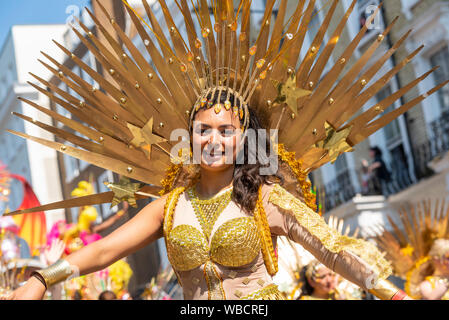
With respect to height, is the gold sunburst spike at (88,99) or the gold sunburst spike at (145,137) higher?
the gold sunburst spike at (88,99)

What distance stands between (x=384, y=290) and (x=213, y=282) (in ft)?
2.15

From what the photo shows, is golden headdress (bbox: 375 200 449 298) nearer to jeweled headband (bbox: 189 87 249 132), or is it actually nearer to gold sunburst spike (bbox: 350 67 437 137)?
gold sunburst spike (bbox: 350 67 437 137)

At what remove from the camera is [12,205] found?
357 inches

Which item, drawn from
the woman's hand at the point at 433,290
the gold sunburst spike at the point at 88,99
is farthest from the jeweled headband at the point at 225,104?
the woman's hand at the point at 433,290

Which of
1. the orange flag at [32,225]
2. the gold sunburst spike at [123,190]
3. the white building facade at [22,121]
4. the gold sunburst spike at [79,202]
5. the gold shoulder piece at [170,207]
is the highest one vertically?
the white building facade at [22,121]

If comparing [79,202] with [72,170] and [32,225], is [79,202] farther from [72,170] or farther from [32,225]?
[72,170]

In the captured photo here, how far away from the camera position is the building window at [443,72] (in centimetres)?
1291

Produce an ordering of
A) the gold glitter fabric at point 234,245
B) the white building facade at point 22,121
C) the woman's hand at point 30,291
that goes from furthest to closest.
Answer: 1. the white building facade at point 22,121
2. the gold glitter fabric at point 234,245
3. the woman's hand at point 30,291

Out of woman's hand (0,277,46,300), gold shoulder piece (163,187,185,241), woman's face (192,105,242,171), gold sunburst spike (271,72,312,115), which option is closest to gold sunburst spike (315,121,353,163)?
gold sunburst spike (271,72,312,115)

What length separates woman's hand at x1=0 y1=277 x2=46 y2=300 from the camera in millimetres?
2355

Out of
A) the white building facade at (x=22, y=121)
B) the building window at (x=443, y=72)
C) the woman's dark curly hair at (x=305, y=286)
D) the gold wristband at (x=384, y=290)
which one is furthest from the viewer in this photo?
the building window at (x=443, y=72)

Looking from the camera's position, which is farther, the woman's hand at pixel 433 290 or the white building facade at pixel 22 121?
the white building facade at pixel 22 121

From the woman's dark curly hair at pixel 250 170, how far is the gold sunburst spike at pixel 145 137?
0.35 metres

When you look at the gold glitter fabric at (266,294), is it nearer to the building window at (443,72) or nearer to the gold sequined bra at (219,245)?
the gold sequined bra at (219,245)
